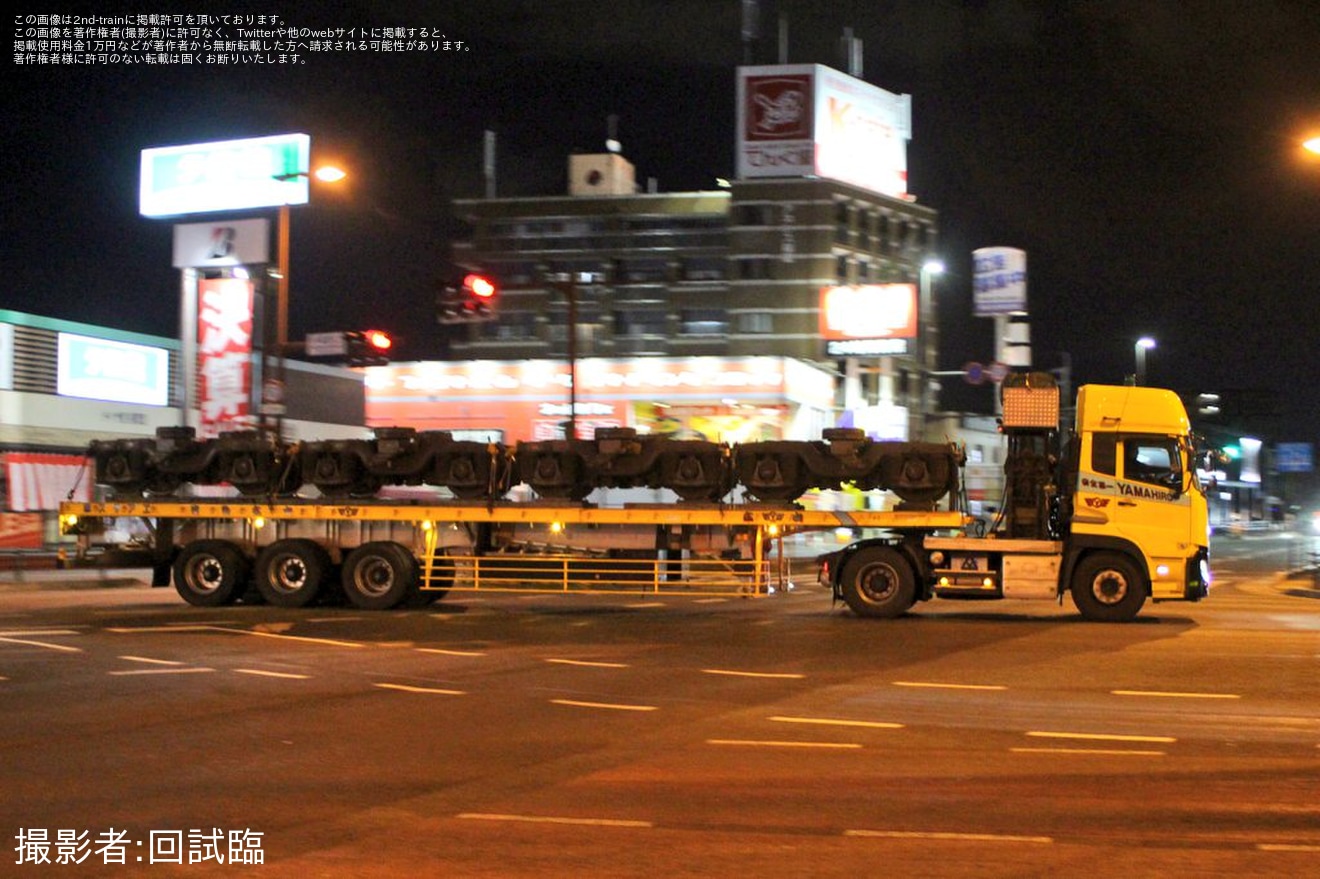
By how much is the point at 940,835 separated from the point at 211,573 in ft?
59.7

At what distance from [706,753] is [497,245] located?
7499 centimetres

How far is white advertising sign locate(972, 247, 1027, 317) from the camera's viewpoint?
192 feet

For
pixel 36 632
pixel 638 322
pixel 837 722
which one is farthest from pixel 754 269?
pixel 837 722

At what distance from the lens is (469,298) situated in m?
24.7

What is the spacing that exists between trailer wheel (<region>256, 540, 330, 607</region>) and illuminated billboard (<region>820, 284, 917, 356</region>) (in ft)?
146

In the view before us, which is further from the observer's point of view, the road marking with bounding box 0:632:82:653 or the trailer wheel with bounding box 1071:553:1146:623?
the trailer wheel with bounding box 1071:553:1146:623

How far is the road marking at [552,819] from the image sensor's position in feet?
25.0

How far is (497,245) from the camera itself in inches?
3250

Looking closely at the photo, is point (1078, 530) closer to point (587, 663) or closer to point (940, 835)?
point (587, 663)

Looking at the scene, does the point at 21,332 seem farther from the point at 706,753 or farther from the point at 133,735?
the point at 706,753

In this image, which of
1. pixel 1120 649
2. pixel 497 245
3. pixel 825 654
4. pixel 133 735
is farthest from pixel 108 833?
pixel 497 245

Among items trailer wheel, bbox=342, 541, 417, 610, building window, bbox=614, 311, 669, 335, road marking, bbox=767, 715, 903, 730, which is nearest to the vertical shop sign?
trailer wheel, bbox=342, 541, 417, 610

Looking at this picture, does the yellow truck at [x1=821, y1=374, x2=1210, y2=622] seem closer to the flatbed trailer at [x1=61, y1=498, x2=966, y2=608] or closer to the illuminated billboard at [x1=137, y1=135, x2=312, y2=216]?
the flatbed trailer at [x1=61, y1=498, x2=966, y2=608]

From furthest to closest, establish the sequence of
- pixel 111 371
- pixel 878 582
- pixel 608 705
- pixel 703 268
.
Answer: pixel 703 268 → pixel 111 371 → pixel 878 582 → pixel 608 705
